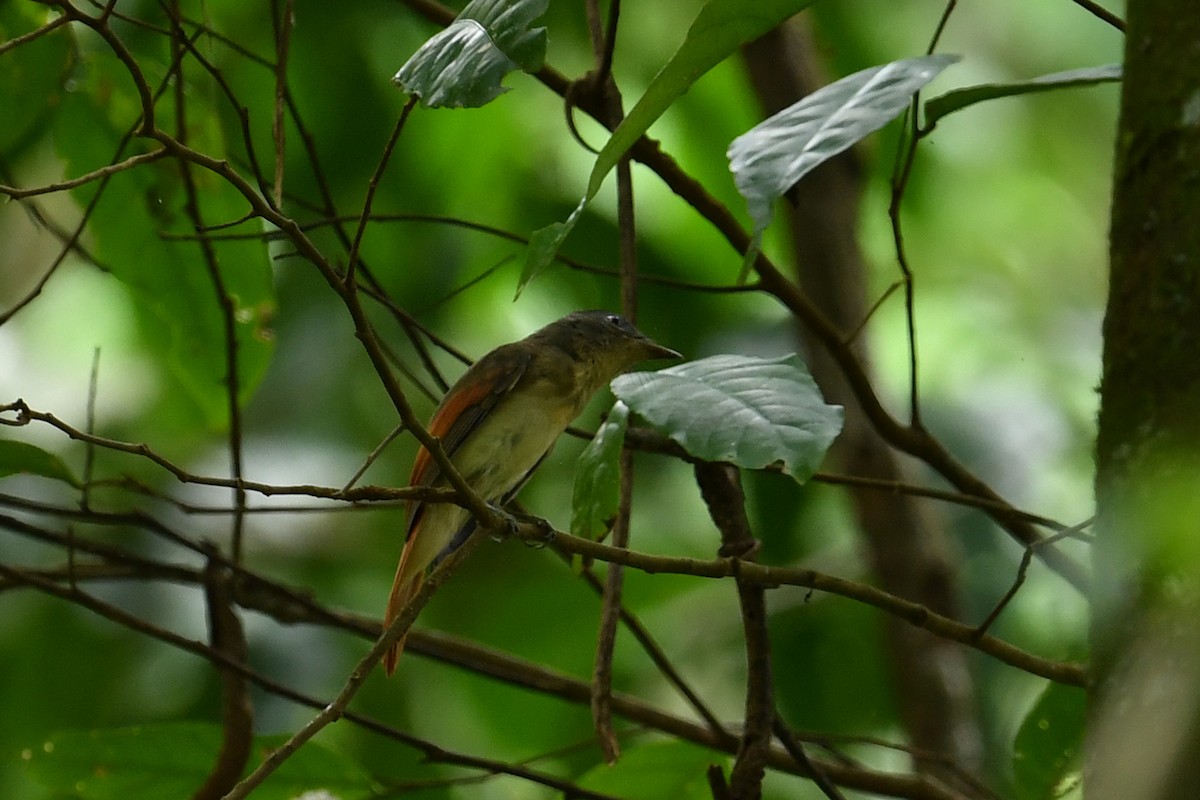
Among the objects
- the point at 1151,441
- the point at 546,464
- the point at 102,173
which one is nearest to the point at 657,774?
the point at 102,173

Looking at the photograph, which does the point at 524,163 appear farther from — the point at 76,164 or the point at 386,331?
the point at 76,164

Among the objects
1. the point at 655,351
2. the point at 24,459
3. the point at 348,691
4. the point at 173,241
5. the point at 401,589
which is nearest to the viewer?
the point at 348,691

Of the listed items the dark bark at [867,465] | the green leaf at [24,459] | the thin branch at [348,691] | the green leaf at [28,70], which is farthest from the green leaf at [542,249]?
the dark bark at [867,465]

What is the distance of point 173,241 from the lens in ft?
9.50

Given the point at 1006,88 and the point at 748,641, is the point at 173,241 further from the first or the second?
the point at 1006,88

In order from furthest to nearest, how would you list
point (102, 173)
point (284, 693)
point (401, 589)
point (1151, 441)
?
point (401, 589) → point (284, 693) → point (102, 173) → point (1151, 441)

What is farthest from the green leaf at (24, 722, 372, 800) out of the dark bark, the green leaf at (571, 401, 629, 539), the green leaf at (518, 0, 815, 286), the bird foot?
the dark bark

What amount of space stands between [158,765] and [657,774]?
1.01 metres

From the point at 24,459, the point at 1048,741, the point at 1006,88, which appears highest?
the point at 24,459

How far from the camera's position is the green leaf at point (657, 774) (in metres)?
2.55

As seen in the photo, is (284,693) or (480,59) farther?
(284,693)

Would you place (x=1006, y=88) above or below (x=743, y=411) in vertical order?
above

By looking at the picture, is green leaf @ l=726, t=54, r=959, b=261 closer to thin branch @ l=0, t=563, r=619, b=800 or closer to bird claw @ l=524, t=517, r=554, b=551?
bird claw @ l=524, t=517, r=554, b=551

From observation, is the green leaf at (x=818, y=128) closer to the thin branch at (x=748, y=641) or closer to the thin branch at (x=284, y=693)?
the thin branch at (x=748, y=641)
